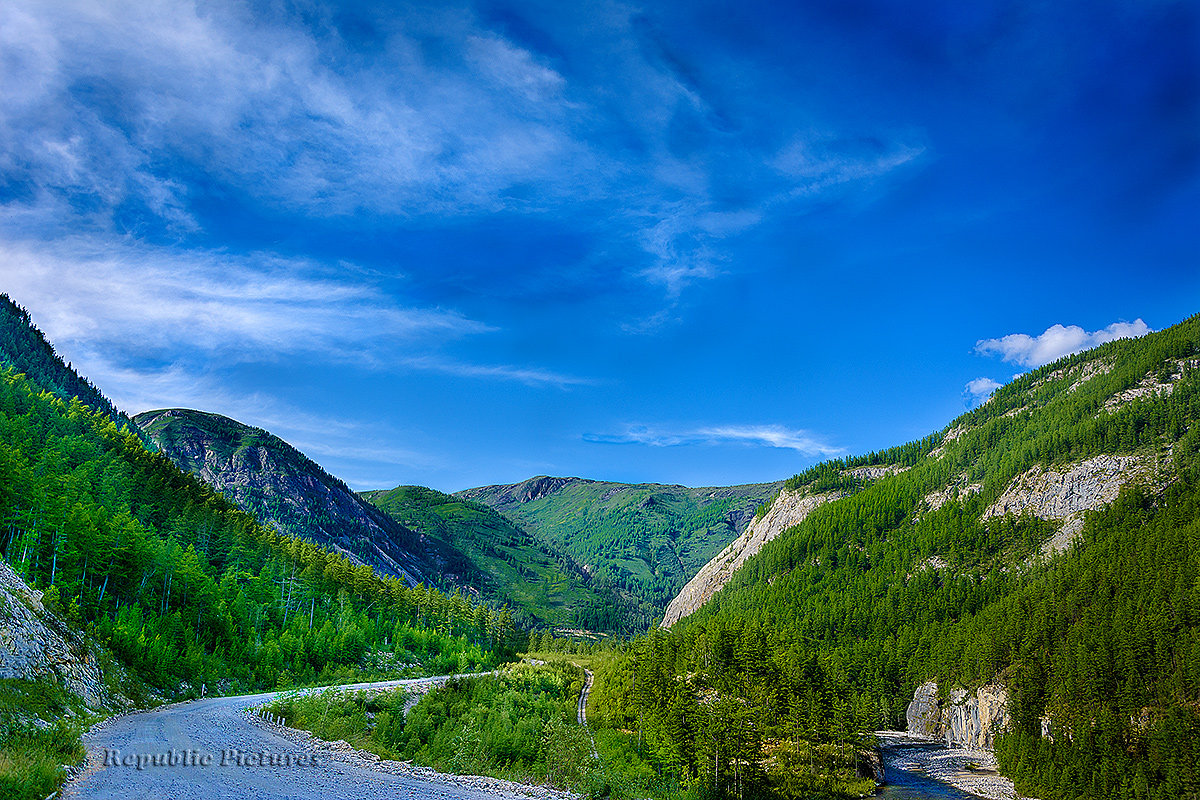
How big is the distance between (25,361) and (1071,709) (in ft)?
884

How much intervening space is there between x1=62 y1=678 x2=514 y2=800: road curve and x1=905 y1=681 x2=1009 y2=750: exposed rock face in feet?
411

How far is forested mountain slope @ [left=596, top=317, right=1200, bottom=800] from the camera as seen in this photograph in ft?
217

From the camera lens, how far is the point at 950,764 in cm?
10150

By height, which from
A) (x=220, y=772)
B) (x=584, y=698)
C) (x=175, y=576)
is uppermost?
(x=175, y=576)

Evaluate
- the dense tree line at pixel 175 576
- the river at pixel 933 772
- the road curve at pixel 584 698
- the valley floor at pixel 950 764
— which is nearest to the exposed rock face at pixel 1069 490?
the valley floor at pixel 950 764

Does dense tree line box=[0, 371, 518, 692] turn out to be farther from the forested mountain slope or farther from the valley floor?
the valley floor

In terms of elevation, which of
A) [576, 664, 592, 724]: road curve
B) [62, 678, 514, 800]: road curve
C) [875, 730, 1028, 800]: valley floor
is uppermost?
[62, 678, 514, 800]: road curve

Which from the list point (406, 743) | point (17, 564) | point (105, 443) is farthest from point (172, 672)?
point (105, 443)

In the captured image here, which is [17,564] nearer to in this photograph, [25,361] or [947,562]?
[25,361]

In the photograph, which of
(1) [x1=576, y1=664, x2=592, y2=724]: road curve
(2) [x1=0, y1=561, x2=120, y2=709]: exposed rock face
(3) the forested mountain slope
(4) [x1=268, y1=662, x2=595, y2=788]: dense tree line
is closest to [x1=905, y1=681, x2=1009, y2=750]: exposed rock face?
(3) the forested mountain slope

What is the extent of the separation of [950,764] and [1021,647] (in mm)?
28981

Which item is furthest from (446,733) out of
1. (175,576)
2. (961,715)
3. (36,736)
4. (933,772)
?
(961,715)

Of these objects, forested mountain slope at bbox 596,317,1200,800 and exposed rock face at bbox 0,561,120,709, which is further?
forested mountain slope at bbox 596,317,1200,800

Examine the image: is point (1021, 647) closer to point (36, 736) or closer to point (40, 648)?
point (36, 736)
